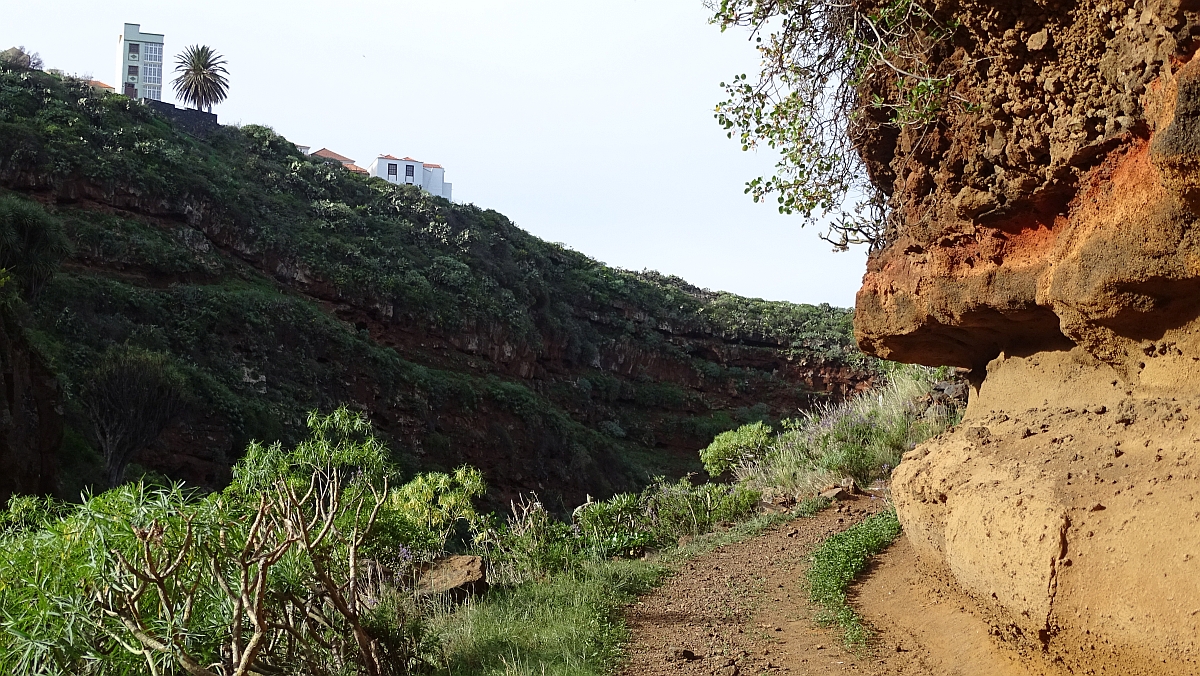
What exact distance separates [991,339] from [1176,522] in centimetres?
211

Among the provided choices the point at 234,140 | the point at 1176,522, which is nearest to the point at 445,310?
the point at 234,140

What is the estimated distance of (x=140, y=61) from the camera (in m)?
58.2

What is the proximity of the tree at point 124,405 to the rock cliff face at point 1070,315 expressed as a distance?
2077 centimetres

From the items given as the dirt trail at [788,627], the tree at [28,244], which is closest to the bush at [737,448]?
the dirt trail at [788,627]

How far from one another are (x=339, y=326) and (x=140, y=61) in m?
37.5

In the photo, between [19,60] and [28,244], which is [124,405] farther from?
[19,60]

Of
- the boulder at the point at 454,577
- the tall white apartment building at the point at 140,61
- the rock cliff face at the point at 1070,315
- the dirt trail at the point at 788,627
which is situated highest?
the tall white apartment building at the point at 140,61

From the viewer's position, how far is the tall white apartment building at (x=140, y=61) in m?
57.2

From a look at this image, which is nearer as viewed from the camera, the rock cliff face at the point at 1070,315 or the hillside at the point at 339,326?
the rock cliff face at the point at 1070,315

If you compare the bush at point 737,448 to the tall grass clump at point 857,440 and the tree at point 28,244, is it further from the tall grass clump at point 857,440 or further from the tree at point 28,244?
the tree at point 28,244

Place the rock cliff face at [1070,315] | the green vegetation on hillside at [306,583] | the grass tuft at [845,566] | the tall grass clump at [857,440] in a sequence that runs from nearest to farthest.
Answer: the rock cliff face at [1070,315] → the green vegetation on hillside at [306,583] → the grass tuft at [845,566] → the tall grass clump at [857,440]

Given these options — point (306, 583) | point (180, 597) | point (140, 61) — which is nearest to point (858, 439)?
point (306, 583)

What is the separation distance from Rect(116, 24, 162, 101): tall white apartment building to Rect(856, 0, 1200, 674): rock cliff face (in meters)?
62.6

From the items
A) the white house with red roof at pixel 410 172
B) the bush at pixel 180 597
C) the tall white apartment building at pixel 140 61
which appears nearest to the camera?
the bush at pixel 180 597
